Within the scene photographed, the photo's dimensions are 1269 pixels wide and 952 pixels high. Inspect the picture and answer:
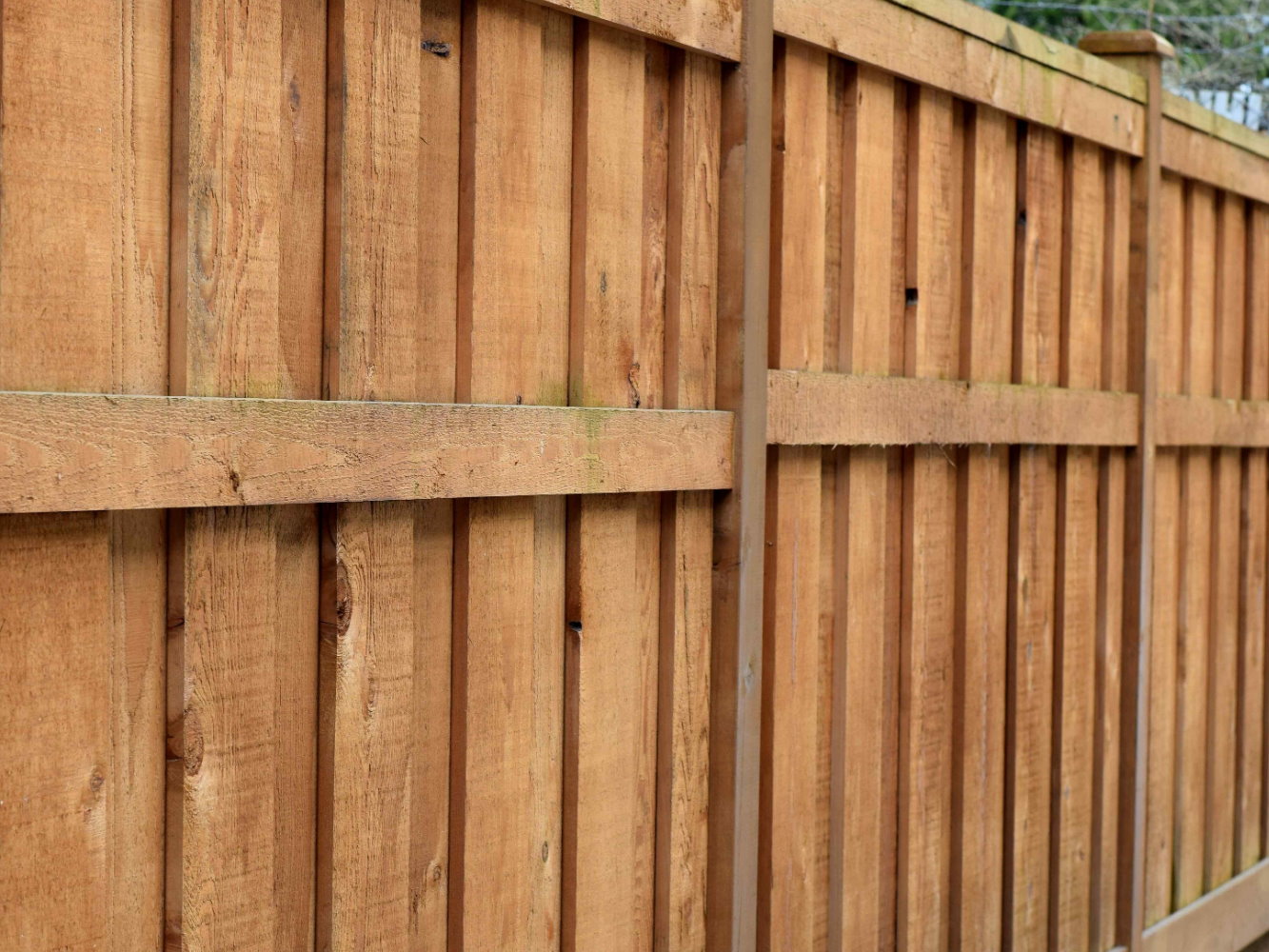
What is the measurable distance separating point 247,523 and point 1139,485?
2.40 m

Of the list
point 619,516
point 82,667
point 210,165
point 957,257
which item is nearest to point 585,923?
point 619,516

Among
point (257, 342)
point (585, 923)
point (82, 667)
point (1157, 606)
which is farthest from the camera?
point (1157, 606)

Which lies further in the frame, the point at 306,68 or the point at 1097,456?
the point at 1097,456

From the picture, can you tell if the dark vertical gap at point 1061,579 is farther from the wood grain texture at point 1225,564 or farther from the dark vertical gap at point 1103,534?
the wood grain texture at point 1225,564

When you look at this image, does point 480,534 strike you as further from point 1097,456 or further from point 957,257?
point 1097,456

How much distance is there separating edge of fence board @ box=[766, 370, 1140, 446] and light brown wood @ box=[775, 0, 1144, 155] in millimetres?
562

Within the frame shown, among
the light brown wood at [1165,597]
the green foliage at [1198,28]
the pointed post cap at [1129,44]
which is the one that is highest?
the green foliage at [1198,28]

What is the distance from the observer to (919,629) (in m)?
2.68

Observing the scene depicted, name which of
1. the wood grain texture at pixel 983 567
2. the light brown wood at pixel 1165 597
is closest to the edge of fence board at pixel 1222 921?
the light brown wood at pixel 1165 597

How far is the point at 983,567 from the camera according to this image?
9.38ft

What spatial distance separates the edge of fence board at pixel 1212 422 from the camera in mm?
3473

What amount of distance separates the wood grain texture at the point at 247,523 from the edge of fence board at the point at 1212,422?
2.46 m

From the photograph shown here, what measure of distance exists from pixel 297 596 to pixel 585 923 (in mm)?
709

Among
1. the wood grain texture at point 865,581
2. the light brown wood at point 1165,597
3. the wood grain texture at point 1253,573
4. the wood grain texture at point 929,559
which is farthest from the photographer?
the wood grain texture at point 1253,573
